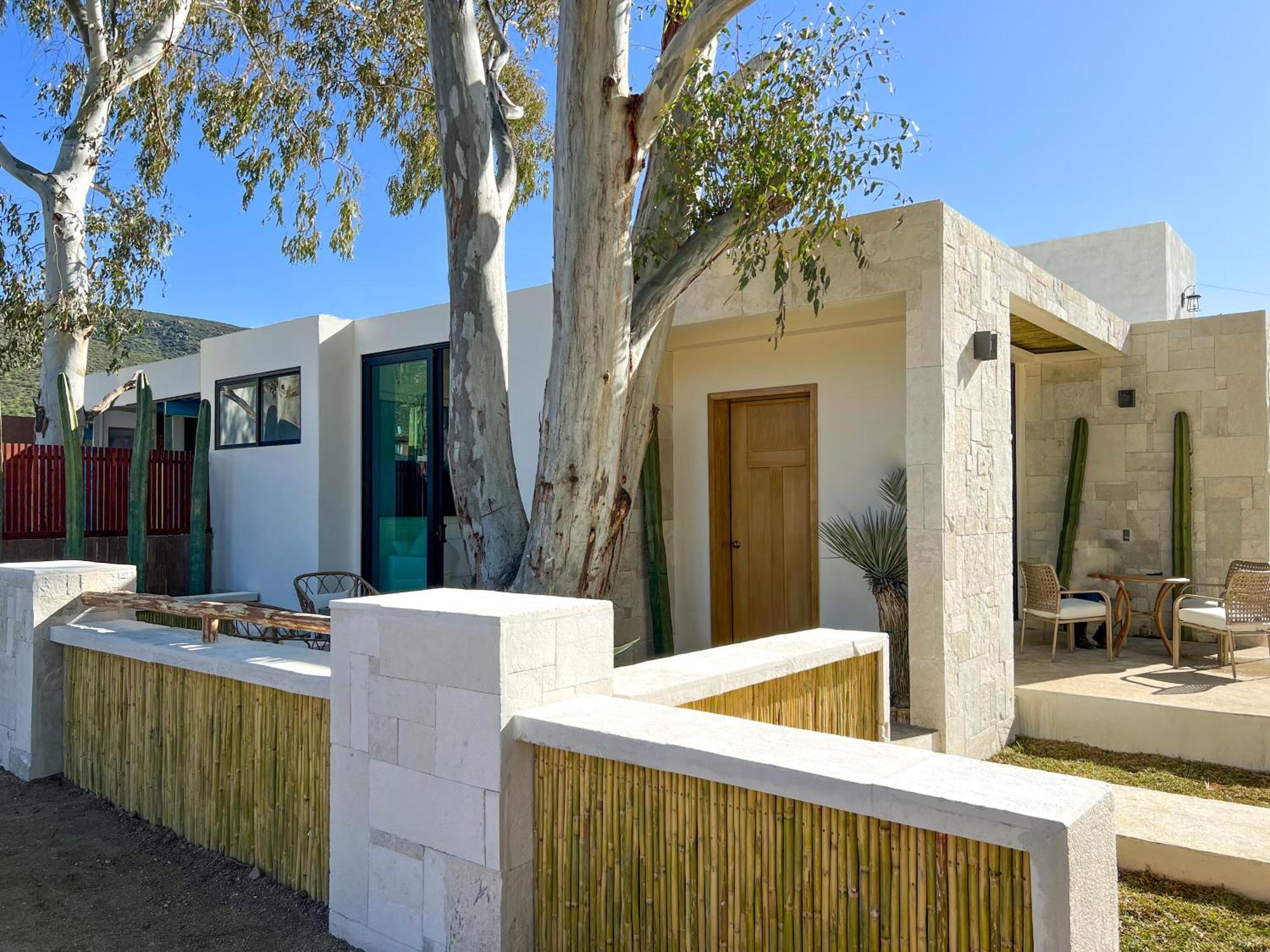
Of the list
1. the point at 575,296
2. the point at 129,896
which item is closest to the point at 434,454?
the point at 575,296

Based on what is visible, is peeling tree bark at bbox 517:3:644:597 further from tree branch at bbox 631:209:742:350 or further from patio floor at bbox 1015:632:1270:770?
patio floor at bbox 1015:632:1270:770

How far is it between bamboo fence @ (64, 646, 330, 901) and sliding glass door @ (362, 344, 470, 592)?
134 inches

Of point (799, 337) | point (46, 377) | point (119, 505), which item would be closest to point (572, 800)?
point (799, 337)

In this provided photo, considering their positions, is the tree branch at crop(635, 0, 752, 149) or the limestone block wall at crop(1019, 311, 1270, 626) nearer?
the tree branch at crop(635, 0, 752, 149)

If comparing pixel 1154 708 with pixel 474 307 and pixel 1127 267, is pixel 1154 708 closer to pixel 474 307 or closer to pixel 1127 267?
pixel 474 307

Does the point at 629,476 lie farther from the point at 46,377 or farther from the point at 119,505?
the point at 46,377

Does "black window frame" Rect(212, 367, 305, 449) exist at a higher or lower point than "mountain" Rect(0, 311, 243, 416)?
lower

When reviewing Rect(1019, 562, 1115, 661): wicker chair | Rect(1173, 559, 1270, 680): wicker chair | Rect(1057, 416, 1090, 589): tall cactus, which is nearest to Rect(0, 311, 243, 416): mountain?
Rect(1057, 416, 1090, 589): tall cactus

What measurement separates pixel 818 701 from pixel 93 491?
8623mm

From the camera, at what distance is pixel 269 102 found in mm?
9703

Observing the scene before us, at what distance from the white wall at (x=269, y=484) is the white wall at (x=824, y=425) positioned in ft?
11.7

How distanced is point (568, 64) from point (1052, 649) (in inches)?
244

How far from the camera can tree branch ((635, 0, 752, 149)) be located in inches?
154

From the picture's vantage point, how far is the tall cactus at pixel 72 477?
827 cm
